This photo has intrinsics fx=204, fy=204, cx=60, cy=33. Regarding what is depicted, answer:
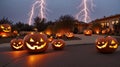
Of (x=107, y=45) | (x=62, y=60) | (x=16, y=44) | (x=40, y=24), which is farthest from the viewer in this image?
(x=40, y=24)

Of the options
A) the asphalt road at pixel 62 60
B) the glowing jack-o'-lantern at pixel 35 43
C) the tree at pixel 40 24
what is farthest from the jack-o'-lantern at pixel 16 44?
the tree at pixel 40 24

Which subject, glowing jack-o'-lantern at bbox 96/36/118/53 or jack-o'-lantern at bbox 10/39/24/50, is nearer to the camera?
glowing jack-o'-lantern at bbox 96/36/118/53

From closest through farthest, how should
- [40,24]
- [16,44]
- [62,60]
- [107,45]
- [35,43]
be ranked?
[62,60]
[107,45]
[35,43]
[16,44]
[40,24]

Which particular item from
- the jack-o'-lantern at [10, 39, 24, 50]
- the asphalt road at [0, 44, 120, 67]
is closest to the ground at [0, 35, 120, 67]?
the asphalt road at [0, 44, 120, 67]

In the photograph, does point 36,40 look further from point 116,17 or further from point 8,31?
point 116,17

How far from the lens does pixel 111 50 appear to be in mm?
10500

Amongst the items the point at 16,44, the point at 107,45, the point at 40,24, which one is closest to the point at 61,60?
the point at 107,45

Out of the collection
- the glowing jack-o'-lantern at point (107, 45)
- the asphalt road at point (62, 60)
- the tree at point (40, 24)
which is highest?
the tree at point (40, 24)

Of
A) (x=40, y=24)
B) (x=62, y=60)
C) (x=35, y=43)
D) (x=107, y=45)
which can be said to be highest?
(x=40, y=24)

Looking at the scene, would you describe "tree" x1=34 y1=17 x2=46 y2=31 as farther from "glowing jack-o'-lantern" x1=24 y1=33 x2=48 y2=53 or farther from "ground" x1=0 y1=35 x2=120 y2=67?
"ground" x1=0 y1=35 x2=120 y2=67

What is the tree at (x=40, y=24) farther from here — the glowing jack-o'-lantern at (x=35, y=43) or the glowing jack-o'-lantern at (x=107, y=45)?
the glowing jack-o'-lantern at (x=107, y=45)

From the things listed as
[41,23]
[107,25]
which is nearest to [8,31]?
[41,23]

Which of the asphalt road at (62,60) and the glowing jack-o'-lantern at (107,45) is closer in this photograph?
the asphalt road at (62,60)

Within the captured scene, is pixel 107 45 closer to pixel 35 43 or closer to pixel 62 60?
pixel 62 60
